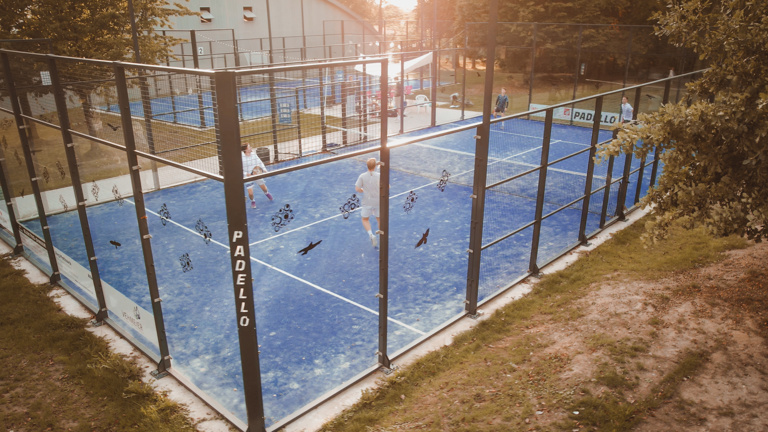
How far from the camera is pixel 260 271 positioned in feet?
34.9

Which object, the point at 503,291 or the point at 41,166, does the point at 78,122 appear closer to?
the point at 41,166

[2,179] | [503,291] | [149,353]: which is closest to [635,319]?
[503,291]

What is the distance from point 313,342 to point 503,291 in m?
3.62

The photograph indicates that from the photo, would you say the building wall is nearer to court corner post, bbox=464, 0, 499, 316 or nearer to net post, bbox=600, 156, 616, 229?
net post, bbox=600, 156, 616, 229

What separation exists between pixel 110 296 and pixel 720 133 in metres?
8.41

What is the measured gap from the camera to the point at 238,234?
5.57 meters

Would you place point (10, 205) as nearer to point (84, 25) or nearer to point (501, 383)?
point (84, 25)

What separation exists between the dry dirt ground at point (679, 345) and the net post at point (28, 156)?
8.66 m

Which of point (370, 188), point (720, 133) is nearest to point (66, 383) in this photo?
point (370, 188)

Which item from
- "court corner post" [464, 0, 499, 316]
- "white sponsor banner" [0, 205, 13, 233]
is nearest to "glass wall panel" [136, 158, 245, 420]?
"white sponsor banner" [0, 205, 13, 233]

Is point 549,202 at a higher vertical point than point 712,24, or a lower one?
lower

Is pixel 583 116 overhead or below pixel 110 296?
below

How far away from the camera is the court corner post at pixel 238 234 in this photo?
503cm

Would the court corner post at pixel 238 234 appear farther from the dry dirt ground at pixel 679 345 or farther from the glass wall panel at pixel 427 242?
the dry dirt ground at pixel 679 345
